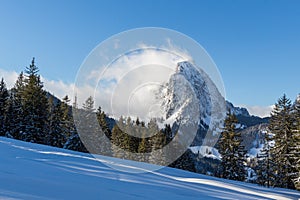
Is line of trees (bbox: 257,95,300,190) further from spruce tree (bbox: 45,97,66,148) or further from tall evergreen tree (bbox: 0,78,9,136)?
tall evergreen tree (bbox: 0,78,9,136)

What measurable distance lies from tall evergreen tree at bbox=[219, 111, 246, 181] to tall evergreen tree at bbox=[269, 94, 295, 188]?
11.8 ft

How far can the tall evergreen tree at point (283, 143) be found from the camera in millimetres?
24070

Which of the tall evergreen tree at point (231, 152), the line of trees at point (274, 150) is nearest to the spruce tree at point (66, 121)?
the tall evergreen tree at point (231, 152)

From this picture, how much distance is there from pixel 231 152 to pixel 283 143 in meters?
5.32

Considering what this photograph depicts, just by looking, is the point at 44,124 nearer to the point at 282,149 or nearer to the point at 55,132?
the point at 55,132

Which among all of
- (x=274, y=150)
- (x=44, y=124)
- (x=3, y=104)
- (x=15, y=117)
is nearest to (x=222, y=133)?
(x=274, y=150)

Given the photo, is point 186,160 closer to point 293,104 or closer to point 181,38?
point 293,104

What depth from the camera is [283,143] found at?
82.7 feet

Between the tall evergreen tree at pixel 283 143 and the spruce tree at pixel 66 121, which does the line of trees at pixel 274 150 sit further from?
the spruce tree at pixel 66 121

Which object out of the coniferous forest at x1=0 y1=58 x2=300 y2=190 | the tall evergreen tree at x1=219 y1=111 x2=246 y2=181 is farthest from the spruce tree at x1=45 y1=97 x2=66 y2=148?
the tall evergreen tree at x1=219 y1=111 x2=246 y2=181

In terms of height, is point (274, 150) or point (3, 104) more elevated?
point (3, 104)

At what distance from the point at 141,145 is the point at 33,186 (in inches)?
1245

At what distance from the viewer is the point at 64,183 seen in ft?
17.9

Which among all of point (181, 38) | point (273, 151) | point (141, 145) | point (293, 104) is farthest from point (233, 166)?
point (181, 38)
